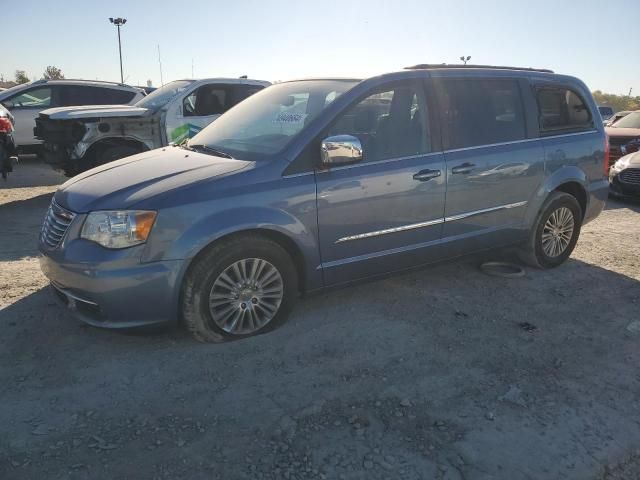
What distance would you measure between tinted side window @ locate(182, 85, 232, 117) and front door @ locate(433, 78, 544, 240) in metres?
5.21

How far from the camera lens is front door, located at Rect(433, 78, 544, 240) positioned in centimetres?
421

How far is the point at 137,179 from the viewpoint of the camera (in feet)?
11.4

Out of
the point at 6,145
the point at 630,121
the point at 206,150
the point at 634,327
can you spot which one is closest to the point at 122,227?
the point at 206,150

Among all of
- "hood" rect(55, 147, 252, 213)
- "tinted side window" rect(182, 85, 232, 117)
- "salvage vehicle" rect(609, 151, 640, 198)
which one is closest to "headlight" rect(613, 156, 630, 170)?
"salvage vehicle" rect(609, 151, 640, 198)

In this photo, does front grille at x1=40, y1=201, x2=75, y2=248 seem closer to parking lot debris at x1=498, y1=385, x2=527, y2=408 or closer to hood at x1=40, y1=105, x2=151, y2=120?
parking lot debris at x1=498, y1=385, x2=527, y2=408

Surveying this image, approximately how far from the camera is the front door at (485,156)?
421cm

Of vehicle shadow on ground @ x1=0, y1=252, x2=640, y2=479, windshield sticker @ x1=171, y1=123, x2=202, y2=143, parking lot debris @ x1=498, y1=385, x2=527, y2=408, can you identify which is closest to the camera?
vehicle shadow on ground @ x1=0, y1=252, x2=640, y2=479

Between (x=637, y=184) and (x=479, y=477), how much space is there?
26.7 ft

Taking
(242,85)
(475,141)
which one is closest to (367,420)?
(475,141)

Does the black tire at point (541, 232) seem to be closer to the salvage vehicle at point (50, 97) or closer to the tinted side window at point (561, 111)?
the tinted side window at point (561, 111)

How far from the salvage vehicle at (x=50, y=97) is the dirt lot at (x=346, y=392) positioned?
706cm

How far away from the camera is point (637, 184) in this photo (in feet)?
28.7

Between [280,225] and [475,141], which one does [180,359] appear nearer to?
[280,225]

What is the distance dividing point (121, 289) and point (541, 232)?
3.86 metres
